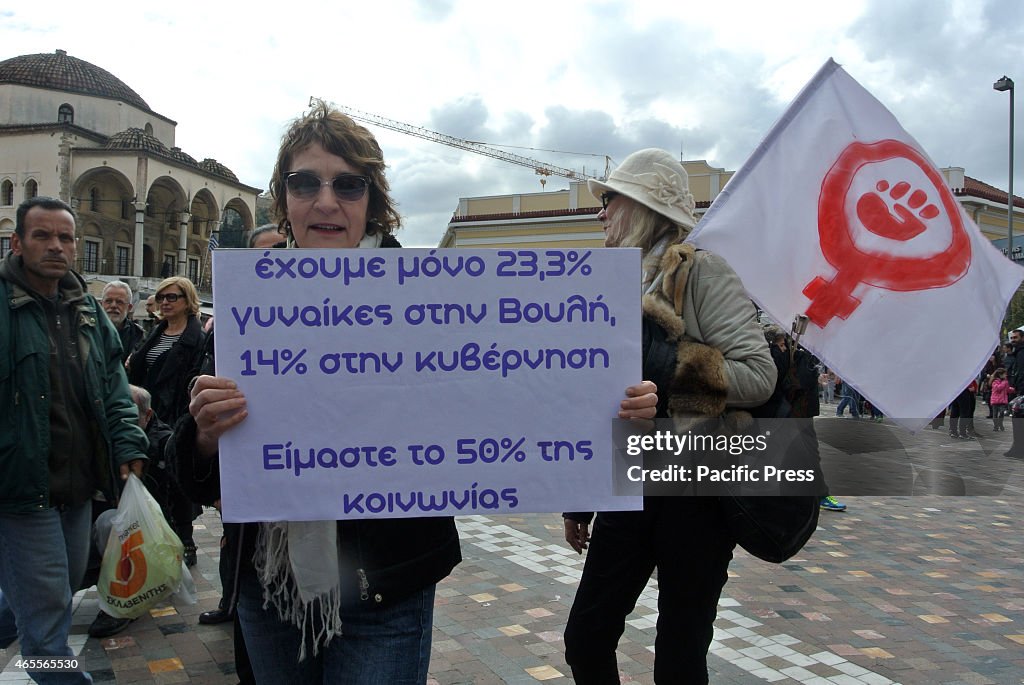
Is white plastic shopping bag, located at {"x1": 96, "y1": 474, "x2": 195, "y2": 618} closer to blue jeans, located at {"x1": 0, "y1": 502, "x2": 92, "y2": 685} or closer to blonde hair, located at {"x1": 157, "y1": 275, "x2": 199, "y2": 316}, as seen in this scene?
blue jeans, located at {"x1": 0, "y1": 502, "x2": 92, "y2": 685}

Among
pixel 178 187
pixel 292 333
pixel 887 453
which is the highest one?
pixel 178 187

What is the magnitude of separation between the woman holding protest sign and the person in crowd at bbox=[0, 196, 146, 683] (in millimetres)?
1376

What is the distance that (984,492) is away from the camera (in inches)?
363

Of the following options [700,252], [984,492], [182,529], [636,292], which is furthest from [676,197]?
[984,492]

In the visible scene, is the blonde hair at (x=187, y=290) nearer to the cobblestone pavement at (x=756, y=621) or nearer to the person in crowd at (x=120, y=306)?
the person in crowd at (x=120, y=306)

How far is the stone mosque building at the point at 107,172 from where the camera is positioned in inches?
2172

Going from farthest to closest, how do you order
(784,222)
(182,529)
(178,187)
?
(178,187), (182,529), (784,222)

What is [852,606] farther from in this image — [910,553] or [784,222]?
[784,222]

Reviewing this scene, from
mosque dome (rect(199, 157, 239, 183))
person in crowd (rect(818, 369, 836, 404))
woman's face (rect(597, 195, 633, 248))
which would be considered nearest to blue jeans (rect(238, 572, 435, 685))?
woman's face (rect(597, 195, 633, 248))

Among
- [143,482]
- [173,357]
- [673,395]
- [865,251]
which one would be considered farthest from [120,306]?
[865,251]

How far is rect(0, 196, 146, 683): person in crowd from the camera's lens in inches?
110

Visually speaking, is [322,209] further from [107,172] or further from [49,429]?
[107,172]

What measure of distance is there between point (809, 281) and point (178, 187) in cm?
6442

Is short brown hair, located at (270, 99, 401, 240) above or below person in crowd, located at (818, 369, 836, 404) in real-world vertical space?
above
